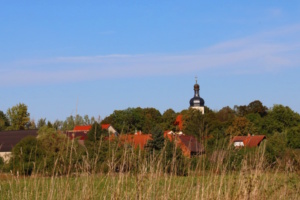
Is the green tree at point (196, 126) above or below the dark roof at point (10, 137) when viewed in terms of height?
below

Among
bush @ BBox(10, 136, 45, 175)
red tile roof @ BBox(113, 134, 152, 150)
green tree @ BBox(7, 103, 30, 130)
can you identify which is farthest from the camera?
green tree @ BBox(7, 103, 30, 130)

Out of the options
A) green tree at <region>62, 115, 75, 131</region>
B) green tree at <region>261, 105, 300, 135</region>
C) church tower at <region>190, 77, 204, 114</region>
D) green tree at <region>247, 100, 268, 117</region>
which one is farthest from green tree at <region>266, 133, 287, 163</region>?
church tower at <region>190, 77, 204, 114</region>

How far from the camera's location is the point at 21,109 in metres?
77.3

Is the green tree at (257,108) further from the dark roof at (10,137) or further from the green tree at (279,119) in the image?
the dark roof at (10,137)

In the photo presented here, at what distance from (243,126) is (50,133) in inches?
1570

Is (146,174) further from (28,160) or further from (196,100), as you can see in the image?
(196,100)

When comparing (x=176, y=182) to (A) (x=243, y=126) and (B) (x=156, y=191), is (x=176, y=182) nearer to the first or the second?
(B) (x=156, y=191)

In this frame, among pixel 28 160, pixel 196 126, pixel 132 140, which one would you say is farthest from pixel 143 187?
pixel 28 160

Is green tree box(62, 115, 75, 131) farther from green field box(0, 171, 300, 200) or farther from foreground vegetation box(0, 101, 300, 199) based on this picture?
green field box(0, 171, 300, 200)

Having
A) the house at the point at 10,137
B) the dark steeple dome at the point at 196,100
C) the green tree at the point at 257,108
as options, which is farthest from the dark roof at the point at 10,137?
the dark steeple dome at the point at 196,100

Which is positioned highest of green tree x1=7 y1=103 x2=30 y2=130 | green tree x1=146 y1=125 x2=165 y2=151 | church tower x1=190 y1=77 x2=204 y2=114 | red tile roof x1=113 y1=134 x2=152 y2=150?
church tower x1=190 y1=77 x2=204 y2=114

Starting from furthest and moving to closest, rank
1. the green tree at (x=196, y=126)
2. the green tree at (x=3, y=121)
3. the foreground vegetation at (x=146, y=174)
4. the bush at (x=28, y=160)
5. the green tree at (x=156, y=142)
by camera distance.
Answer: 1. the green tree at (x=3, y=121)
2. the green tree at (x=156, y=142)
3. the green tree at (x=196, y=126)
4. the bush at (x=28, y=160)
5. the foreground vegetation at (x=146, y=174)

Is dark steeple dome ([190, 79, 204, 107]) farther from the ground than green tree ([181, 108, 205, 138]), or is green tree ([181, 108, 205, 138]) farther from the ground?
dark steeple dome ([190, 79, 204, 107])

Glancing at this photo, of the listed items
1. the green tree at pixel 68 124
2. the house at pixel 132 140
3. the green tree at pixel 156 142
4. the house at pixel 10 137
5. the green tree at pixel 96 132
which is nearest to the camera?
the green tree at pixel 96 132
